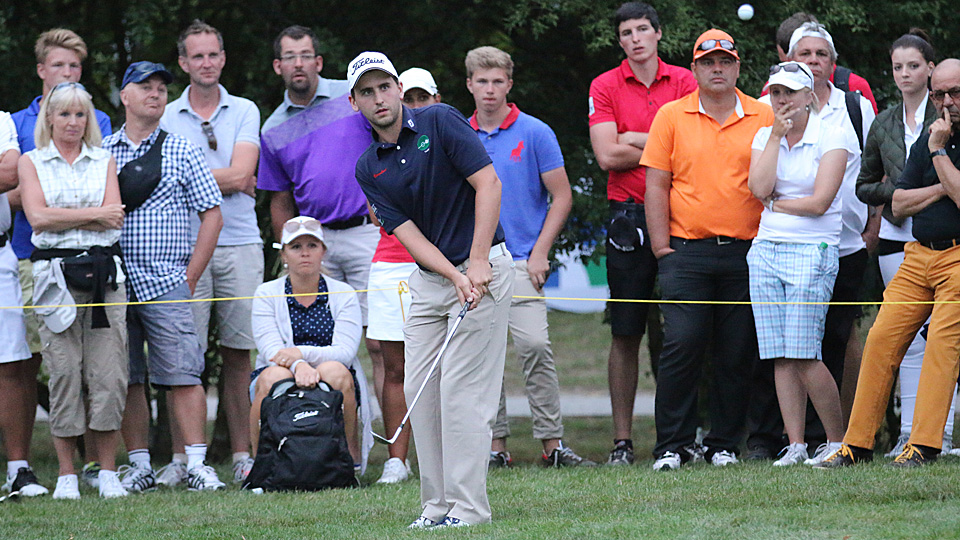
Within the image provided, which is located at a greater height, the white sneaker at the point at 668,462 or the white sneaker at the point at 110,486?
the white sneaker at the point at 668,462

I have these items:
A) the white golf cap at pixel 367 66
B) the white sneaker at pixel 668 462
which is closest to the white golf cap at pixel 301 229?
the white golf cap at pixel 367 66

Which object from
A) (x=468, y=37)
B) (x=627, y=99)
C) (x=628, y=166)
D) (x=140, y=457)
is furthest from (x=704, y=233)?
(x=140, y=457)

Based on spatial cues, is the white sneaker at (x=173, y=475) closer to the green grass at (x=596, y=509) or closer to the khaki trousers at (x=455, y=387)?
the green grass at (x=596, y=509)

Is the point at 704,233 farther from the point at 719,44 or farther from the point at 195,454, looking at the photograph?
the point at 195,454

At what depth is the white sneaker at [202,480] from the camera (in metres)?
6.84

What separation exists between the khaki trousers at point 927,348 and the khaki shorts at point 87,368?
3895 millimetres

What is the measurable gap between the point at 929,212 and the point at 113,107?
6967 millimetres

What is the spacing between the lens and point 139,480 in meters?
6.99

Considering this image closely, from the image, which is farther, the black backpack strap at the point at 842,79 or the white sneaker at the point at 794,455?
the black backpack strap at the point at 842,79

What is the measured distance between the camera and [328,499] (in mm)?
6047

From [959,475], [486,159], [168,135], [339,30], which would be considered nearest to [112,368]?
[168,135]

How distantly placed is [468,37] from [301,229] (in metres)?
2.87

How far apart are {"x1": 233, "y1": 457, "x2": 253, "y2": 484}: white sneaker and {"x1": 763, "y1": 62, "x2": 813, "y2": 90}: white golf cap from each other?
3.69m

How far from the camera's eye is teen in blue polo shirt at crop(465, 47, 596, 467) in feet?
23.4
